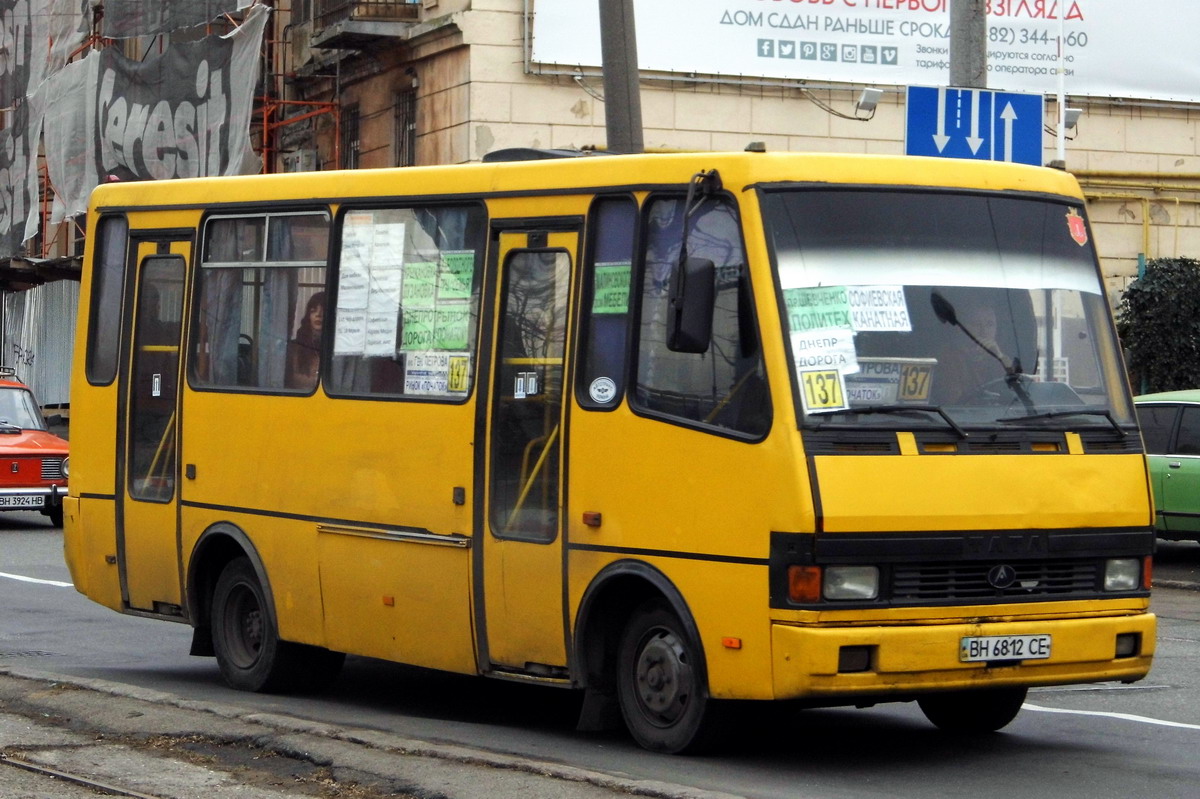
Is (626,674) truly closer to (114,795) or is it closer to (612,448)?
(612,448)

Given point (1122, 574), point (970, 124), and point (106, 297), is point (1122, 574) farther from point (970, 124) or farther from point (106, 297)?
point (970, 124)

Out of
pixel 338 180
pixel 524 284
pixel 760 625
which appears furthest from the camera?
pixel 338 180

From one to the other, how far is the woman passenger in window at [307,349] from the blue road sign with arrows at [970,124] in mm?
5637

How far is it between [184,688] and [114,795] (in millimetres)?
3448

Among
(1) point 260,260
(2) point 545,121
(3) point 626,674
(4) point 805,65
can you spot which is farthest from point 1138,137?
(3) point 626,674

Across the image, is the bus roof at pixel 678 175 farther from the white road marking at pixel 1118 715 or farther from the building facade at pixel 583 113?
the building facade at pixel 583 113

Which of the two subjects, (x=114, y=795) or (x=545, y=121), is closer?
(x=114, y=795)

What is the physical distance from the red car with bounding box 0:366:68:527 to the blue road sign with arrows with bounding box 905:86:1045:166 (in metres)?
13.0

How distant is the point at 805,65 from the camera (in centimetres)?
2769

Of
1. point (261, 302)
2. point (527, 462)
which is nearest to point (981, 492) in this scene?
point (527, 462)

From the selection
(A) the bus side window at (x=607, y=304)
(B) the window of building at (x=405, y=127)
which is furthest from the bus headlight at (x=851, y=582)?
(B) the window of building at (x=405, y=127)

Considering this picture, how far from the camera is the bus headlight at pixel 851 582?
7.83 m

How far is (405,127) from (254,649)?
17816 mm

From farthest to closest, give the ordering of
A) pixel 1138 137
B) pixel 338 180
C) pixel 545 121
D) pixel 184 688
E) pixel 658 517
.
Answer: pixel 1138 137 < pixel 545 121 < pixel 184 688 < pixel 338 180 < pixel 658 517
